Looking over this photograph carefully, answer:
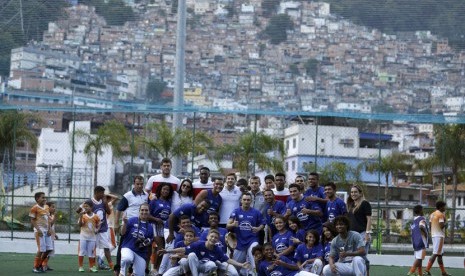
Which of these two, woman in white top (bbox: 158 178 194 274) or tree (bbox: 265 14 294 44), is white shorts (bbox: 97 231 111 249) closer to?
woman in white top (bbox: 158 178 194 274)

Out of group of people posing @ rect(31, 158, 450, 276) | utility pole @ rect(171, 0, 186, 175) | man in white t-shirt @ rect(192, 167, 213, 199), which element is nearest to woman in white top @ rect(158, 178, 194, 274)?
group of people posing @ rect(31, 158, 450, 276)

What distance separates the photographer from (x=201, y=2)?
33250 mm

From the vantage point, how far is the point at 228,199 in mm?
18891

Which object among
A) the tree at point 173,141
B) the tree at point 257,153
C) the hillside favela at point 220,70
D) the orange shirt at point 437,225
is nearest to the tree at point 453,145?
the hillside favela at point 220,70

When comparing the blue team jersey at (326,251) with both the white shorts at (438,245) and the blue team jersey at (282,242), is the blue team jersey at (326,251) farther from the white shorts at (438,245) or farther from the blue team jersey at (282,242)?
the white shorts at (438,245)

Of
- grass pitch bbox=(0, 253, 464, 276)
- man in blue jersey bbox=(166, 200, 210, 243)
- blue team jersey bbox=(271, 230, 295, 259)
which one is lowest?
grass pitch bbox=(0, 253, 464, 276)

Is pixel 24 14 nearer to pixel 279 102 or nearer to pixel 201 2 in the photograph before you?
pixel 201 2

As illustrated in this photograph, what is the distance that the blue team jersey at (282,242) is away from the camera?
17508mm

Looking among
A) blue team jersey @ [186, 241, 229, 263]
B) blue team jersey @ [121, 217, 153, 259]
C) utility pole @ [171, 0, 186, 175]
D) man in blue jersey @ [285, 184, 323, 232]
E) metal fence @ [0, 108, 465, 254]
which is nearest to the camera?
blue team jersey @ [186, 241, 229, 263]

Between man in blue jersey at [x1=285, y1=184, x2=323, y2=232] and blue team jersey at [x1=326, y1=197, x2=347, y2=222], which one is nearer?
blue team jersey at [x1=326, y1=197, x2=347, y2=222]

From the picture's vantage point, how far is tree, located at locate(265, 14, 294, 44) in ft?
104

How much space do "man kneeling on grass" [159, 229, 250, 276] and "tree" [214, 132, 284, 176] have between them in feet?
61.3

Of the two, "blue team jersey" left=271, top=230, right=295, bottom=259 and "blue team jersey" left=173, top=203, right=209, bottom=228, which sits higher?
"blue team jersey" left=173, top=203, right=209, bottom=228

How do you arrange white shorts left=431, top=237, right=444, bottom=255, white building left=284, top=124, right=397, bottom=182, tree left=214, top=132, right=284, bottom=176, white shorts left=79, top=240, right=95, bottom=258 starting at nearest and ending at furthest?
white shorts left=79, top=240, right=95, bottom=258 < white shorts left=431, top=237, right=444, bottom=255 < white building left=284, top=124, right=397, bottom=182 < tree left=214, top=132, right=284, bottom=176
